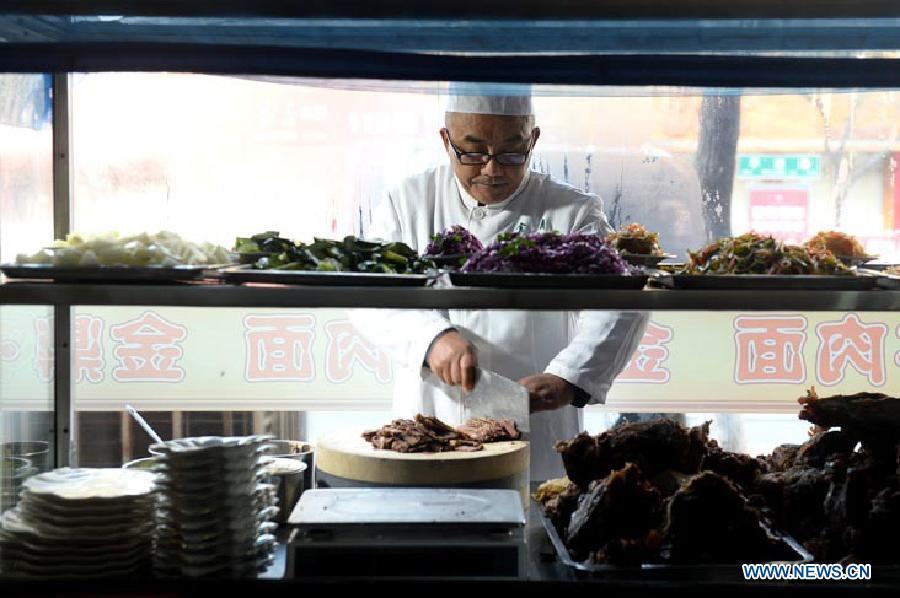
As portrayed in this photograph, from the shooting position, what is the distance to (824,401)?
2.17 m

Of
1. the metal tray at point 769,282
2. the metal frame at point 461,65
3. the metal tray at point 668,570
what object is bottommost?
the metal tray at point 668,570

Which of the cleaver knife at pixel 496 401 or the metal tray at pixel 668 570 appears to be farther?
the cleaver knife at pixel 496 401

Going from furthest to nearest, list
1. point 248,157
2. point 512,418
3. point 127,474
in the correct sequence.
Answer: point 248,157
point 512,418
point 127,474

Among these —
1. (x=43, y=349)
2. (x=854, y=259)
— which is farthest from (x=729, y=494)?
(x=43, y=349)

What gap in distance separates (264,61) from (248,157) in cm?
264

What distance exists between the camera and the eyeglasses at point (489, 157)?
3084mm

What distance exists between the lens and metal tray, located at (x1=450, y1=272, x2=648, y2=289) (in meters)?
1.89

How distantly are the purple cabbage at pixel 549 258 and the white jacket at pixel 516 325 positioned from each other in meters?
1.14

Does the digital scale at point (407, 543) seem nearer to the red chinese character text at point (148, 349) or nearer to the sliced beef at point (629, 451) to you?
the sliced beef at point (629, 451)

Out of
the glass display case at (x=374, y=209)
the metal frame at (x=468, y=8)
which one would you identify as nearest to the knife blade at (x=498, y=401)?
the metal frame at (x=468, y=8)

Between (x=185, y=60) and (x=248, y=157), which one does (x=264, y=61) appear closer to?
(x=185, y=60)

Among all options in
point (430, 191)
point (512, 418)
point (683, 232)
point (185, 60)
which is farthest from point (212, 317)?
point (185, 60)

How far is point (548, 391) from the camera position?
3150mm

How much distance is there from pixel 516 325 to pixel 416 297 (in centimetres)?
164
